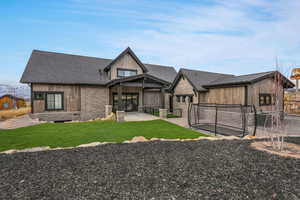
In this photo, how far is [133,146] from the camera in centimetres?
512

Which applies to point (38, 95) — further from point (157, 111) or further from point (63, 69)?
point (157, 111)

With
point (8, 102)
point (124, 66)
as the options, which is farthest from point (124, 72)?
point (8, 102)

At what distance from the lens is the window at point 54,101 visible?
42.5 ft

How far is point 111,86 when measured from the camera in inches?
576

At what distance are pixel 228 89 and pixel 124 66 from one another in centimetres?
1175

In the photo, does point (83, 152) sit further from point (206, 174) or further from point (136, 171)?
point (206, 174)

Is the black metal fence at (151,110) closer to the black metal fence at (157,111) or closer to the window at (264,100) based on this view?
the black metal fence at (157,111)

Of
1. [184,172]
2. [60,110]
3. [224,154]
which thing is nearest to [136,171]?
[184,172]

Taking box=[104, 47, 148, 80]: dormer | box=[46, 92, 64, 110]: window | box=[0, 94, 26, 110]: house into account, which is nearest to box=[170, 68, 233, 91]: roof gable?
box=[104, 47, 148, 80]: dormer

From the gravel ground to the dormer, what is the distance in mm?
12724

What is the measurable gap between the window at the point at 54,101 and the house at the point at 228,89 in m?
12.6

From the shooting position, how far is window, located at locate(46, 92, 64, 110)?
→ 1295 cm

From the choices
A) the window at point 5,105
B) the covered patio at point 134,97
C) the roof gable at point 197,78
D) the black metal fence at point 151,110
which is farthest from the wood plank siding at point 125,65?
the window at point 5,105

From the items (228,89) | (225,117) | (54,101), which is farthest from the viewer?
(54,101)
